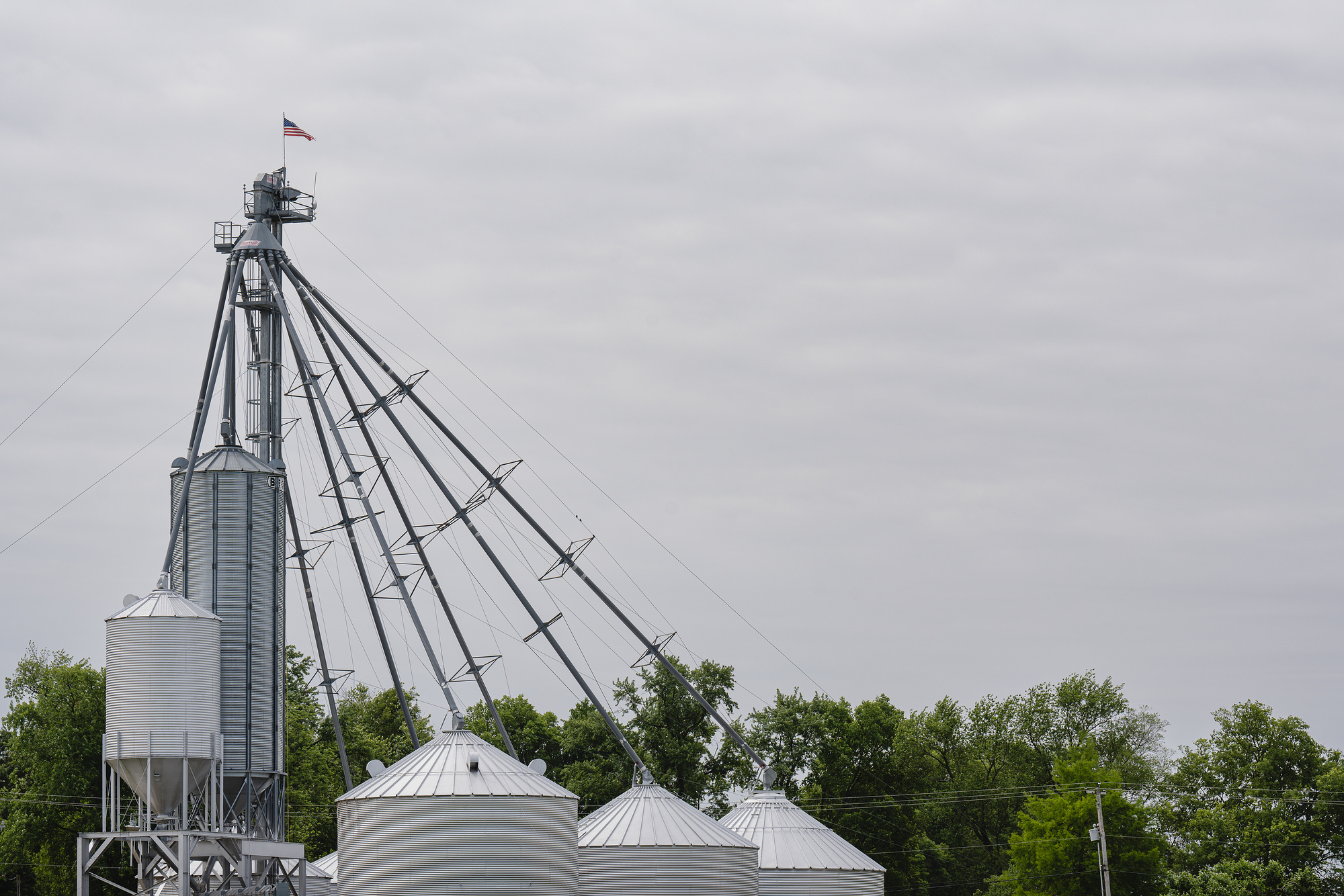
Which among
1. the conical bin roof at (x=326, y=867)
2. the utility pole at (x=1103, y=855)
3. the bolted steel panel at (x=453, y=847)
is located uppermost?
the bolted steel panel at (x=453, y=847)

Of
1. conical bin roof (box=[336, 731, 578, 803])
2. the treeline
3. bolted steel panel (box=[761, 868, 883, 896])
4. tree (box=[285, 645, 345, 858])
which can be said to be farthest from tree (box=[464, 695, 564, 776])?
conical bin roof (box=[336, 731, 578, 803])

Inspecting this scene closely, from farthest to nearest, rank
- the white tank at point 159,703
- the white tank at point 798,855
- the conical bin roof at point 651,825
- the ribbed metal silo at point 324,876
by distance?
the white tank at point 798,855, the ribbed metal silo at point 324,876, the conical bin roof at point 651,825, the white tank at point 159,703

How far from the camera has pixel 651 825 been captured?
5375 cm

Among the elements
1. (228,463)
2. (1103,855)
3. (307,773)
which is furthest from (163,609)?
(1103,855)

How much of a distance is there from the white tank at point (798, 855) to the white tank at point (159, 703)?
23.6 meters

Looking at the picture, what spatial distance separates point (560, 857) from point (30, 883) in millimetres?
50989

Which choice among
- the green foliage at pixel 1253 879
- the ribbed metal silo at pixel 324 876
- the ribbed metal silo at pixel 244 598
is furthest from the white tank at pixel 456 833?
the green foliage at pixel 1253 879

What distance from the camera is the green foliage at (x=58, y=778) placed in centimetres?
7406

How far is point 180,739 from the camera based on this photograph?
46812mm

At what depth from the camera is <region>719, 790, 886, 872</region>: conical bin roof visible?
202ft

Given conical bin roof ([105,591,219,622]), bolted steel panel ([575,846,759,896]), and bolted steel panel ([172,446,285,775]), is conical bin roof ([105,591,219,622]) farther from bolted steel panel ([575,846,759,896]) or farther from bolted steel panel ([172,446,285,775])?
bolted steel panel ([575,846,759,896])

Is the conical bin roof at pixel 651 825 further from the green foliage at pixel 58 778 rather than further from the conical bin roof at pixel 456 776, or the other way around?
the green foliage at pixel 58 778

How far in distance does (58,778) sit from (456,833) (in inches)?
1461

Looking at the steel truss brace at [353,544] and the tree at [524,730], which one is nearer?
the steel truss brace at [353,544]
